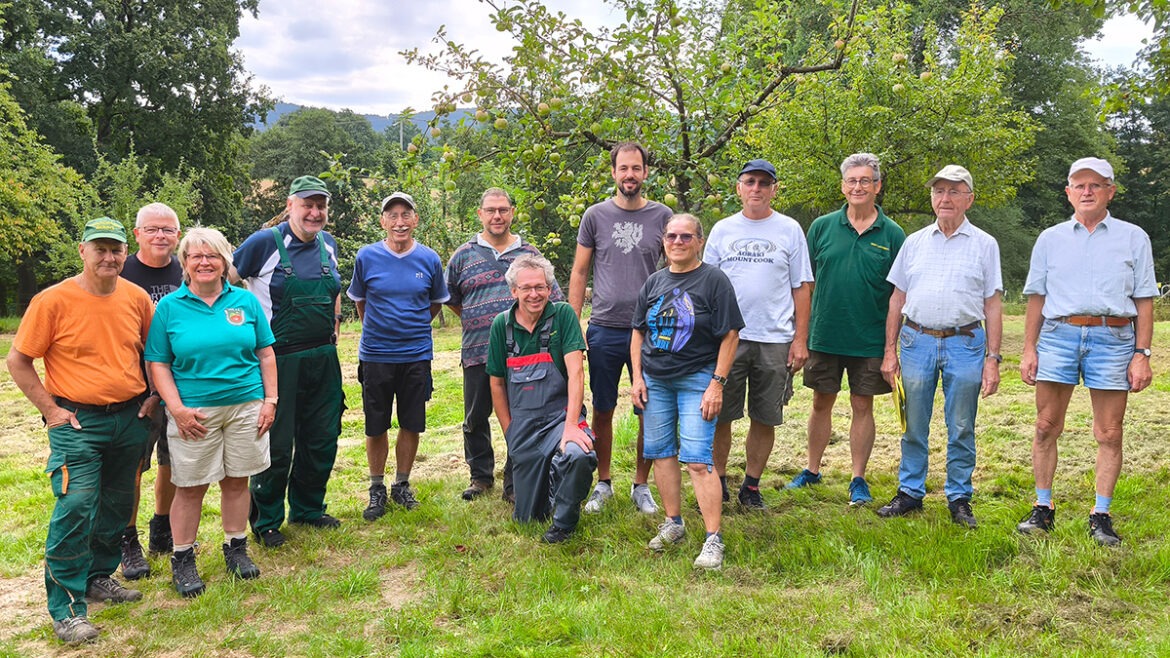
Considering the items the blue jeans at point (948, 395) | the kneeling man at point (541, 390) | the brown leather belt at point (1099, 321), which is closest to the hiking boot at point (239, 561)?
the kneeling man at point (541, 390)

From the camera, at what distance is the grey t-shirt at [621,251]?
504 cm

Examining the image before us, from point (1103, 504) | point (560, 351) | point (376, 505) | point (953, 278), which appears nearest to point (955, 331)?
point (953, 278)

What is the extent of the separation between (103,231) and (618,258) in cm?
285

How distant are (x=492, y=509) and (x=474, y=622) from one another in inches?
67.7

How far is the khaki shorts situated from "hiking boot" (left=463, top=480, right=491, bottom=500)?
6.24 feet

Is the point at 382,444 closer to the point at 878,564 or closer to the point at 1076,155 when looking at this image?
the point at 878,564

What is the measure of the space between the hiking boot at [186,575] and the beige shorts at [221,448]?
1.33 feet

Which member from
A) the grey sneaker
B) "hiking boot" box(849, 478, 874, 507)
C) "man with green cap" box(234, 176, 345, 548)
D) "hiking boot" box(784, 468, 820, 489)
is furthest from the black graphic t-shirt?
"man with green cap" box(234, 176, 345, 548)

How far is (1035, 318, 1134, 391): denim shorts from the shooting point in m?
4.30

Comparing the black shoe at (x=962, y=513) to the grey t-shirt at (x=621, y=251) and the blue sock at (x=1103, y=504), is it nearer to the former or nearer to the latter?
the blue sock at (x=1103, y=504)

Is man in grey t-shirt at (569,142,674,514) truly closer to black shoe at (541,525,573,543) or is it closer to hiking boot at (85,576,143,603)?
black shoe at (541,525,573,543)

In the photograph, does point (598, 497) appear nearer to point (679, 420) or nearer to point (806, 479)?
point (679, 420)

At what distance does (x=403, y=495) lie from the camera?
562 centimetres

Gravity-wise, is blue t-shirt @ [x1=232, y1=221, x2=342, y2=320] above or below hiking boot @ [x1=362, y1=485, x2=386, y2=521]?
above
